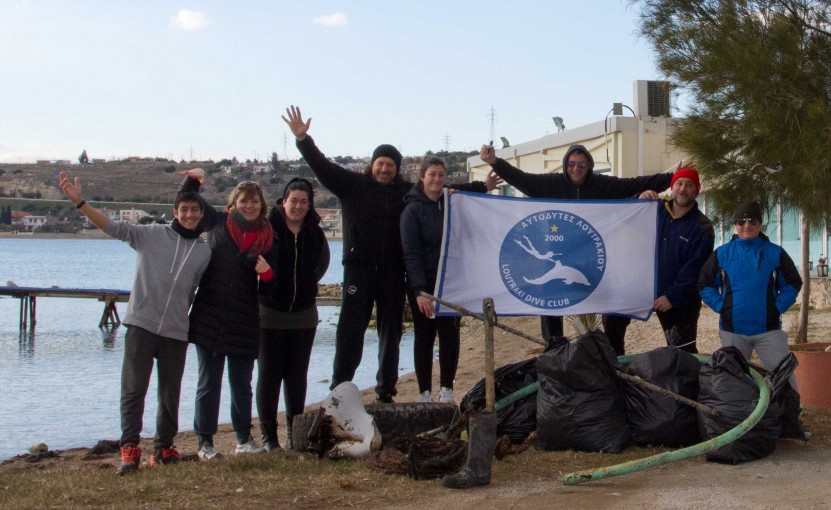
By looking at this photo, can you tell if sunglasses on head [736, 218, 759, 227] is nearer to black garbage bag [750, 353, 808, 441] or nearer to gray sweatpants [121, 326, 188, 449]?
black garbage bag [750, 353, 808, 441]

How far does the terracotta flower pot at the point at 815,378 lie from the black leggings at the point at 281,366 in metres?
4.03

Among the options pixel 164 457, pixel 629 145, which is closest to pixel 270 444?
pixel 164 457

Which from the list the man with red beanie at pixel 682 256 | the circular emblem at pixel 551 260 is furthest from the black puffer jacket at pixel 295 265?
the man with red beanie at pixel 682 256

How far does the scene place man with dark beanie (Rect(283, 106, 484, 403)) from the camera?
739 centimetres

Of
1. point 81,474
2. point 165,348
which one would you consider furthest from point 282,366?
point 81,474

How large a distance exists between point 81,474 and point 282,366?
60.2 inches

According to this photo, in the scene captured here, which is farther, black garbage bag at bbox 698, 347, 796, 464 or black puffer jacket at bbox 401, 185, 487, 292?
black puffer jacket at bbox 401, 185, 487, 292

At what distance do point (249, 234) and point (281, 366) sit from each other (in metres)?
1.04

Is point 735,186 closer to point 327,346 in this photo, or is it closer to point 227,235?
point 227,235

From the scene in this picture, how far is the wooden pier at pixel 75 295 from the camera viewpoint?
3444 centimetres

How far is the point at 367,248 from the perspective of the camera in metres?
7.39

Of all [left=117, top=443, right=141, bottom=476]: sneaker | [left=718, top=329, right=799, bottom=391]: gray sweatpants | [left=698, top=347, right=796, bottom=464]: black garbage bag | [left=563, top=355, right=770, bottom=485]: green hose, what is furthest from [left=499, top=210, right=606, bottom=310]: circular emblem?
[left=117, top=443, right=141, bottom=476]: sneaker

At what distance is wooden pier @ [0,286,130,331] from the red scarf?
93.3 ft

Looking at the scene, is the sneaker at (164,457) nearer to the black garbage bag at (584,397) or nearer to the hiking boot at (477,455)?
the hiking boot at (477,455)
